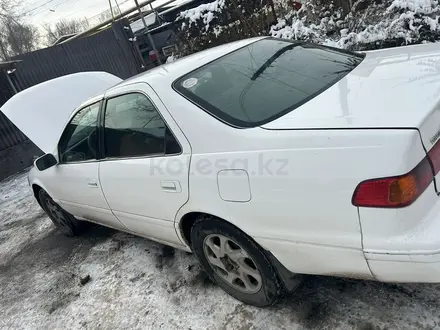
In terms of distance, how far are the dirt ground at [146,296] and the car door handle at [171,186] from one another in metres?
0.89

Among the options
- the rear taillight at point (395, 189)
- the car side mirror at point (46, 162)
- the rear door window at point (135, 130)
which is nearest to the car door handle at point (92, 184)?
the rear door window at point (135, 130)

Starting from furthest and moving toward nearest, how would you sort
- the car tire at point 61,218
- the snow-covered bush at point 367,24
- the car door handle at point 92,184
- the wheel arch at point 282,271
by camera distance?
1. the snow-covered bush at point 367,24
2. the car tire at point 61,218
3. the car door handle at point 92,184
4. the wheel arch at point 282,271

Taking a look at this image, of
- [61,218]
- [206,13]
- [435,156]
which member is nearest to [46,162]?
[61,218]

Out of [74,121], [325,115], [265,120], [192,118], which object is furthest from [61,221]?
[325,115]

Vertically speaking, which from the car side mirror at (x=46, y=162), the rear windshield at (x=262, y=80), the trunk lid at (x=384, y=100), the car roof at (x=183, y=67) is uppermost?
the car roof at (x=183, y=67)

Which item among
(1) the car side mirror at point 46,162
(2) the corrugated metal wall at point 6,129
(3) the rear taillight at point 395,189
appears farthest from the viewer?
(2) the corrugated metal wall at point 6,129

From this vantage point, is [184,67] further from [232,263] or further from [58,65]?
[58,65]

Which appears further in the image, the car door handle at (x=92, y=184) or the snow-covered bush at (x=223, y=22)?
the snow-covered bush at (x=223, y=22)

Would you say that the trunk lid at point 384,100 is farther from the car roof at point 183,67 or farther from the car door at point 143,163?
the car roof at point 183,67

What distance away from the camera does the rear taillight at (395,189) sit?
64.8 inches

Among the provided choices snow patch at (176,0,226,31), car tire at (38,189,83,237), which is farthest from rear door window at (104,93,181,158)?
snow patch at (176,0,226,31)

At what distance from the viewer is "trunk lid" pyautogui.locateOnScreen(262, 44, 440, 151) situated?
68.6 inches

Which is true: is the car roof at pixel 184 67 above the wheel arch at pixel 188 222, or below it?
above

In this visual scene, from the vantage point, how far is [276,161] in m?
1.96
